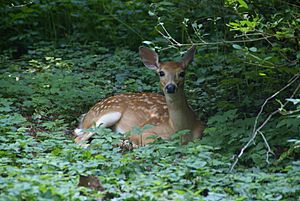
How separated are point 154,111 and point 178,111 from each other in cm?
49

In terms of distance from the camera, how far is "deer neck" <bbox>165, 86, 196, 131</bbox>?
8117 millimetres

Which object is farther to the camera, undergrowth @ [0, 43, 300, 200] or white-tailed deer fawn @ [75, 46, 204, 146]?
white-tailed deer fawn @ [75, 46, 204, 146]

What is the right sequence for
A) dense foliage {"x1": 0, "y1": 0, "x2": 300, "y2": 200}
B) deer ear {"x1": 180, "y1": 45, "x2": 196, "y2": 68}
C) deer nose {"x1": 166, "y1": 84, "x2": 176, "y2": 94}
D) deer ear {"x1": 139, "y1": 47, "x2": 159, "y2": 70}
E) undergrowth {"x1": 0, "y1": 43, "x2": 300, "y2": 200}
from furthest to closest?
deer ear {"x1": 139, "y1": 47, "x2": 159, "y2": 70}, deer ear {"x1": 180, "y1": 45, "x2": 196, "y2": 68}, deer nose {"x1": 166, "y1": 84, "x2": 176, "y2": 94}, dense foliage {"x1": 0, "y1": 0, "x2": 300, "y2": 200}, undergrowth {"x1": 0, "y1": 43, "x2": 300, "y2": 200}

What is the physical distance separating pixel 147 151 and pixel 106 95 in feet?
12.2

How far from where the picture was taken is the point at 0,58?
11750 millimetres

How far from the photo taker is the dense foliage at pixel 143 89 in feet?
17.5

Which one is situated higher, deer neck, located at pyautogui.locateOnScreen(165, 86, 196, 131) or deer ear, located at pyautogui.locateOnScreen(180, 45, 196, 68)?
deer ear, located at pyautogui.locateOnScreen(180, 45, 196, 68)

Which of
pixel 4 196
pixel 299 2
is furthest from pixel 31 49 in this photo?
pixel 4 196

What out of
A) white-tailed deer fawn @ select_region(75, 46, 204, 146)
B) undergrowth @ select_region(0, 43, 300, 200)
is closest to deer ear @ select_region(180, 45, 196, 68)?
white-tailed deer fawn @ select_region(75, 46, 204, 146)

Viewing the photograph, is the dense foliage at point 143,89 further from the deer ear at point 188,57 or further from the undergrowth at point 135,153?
the deer ear at point 188,57

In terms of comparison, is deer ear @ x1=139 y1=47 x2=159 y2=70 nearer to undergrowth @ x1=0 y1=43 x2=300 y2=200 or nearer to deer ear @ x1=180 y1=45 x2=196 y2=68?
deer ear @ x1=180 y1=45 x2=196 y2=68

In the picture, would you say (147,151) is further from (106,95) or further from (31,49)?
(31,49)

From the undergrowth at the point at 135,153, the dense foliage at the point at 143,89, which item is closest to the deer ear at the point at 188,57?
the dense foliage at the point at 143,89

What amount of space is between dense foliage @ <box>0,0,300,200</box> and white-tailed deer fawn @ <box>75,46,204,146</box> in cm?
23
